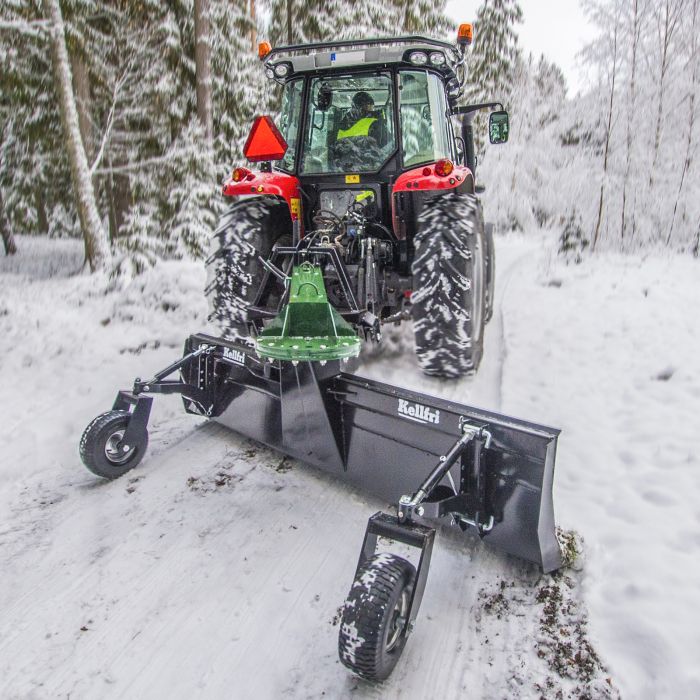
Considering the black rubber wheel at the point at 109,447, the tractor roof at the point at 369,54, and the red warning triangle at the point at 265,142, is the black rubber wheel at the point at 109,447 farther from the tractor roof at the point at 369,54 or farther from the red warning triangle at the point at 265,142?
Result: the tractor roof at the point at 369,54

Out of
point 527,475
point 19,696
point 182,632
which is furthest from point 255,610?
point 527,475

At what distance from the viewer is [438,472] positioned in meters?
2.36

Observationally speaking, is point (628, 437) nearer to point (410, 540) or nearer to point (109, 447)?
point (410, 540)

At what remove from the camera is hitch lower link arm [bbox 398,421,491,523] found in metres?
2.20

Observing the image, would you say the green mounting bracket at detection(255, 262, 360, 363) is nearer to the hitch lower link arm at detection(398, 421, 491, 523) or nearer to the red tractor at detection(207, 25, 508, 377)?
the red tractor at detection(207, 25, 508, 377)

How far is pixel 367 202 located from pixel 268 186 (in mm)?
833

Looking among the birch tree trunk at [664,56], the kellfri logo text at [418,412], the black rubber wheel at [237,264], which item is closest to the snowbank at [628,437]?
the kellfri logo text at [418,412]

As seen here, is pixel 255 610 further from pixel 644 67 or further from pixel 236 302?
pixel 644 67

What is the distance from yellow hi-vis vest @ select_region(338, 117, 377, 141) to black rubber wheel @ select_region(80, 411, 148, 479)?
286 cm

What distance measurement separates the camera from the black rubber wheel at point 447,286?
12.8 ft

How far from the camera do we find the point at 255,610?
2.45m

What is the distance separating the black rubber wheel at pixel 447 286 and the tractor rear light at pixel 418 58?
110 centimetres

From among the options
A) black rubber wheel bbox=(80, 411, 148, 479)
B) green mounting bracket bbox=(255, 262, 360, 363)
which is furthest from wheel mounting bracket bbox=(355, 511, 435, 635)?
black rubber wheel bbox=(80, 411, 148, 479)

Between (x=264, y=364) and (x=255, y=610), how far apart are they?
148cm
